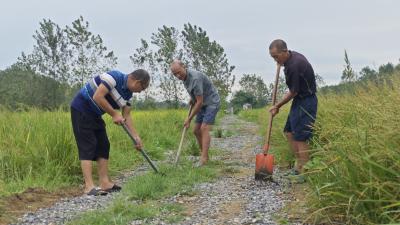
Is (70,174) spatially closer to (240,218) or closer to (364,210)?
(240,218)

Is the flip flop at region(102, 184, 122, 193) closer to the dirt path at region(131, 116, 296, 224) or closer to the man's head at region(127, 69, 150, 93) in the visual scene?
the dirt path at region(131, 116, 296, 224)

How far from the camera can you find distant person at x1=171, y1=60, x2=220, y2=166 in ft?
24.1

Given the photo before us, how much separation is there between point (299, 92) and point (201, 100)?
1.92m

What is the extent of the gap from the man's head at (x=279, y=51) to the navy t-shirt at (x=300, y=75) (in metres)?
0.07

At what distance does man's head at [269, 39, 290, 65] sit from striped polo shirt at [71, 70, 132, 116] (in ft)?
6.25

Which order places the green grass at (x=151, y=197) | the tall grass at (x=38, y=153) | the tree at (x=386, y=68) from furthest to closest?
1. the tree at (x=386, y=68)
2. the tall grass at (x=38, y=153)
3. the green grass at (x=151, y=197)

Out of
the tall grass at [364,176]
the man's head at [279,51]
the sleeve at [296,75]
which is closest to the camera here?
the tall grass at [364,176]

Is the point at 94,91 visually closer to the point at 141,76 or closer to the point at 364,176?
the point at 141,76

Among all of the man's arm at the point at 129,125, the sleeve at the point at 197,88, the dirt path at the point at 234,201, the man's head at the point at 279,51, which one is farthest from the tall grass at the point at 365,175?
the sleeve at the point at 197,88

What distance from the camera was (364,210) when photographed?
10.7 ft

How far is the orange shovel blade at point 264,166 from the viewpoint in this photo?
19.3ft

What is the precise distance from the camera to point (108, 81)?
5.55 meters

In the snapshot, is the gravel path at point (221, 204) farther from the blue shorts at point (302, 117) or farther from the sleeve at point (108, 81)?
the sleeve at point (108, 81)

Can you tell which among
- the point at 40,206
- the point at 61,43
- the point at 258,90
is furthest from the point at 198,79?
the point at 258,90
